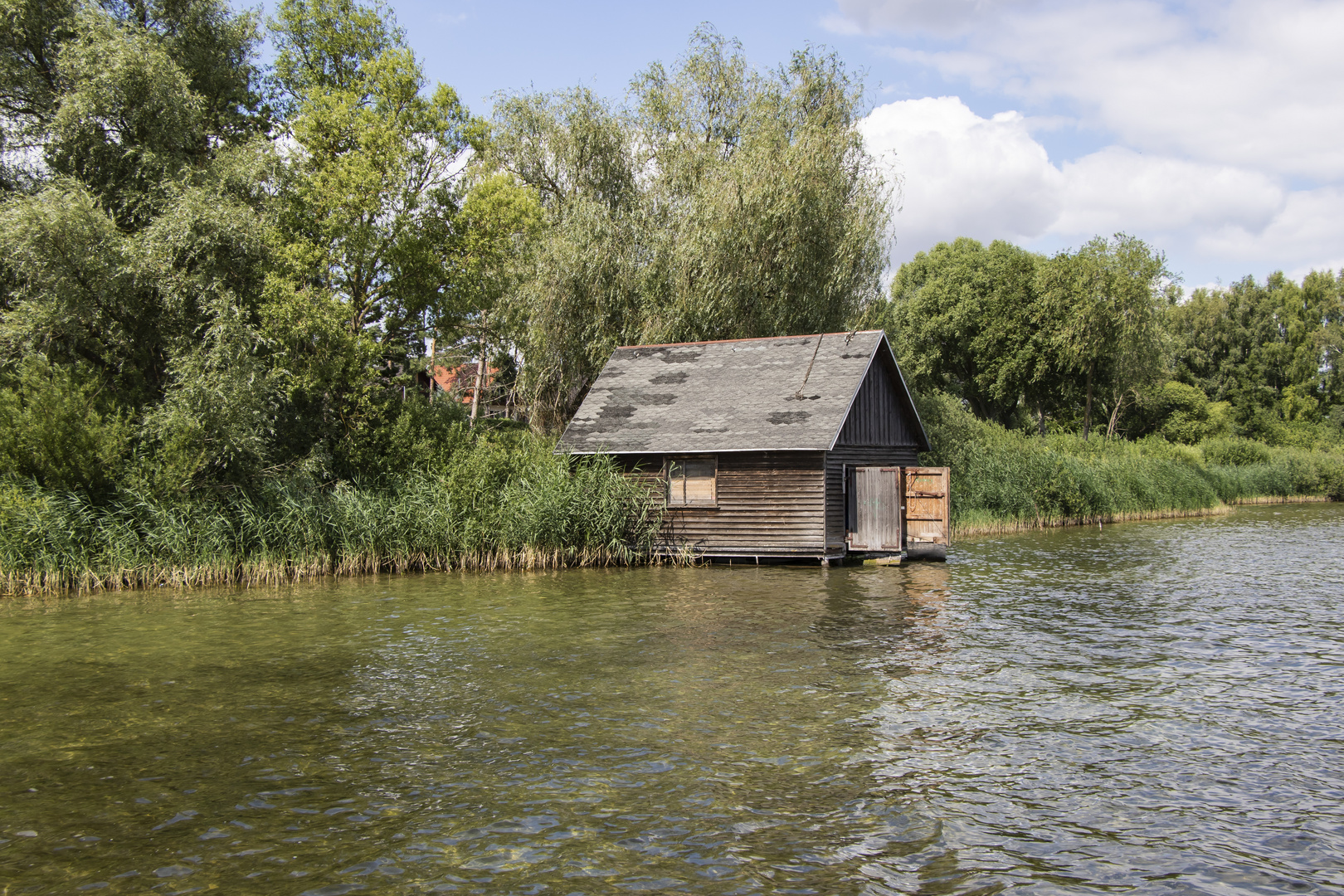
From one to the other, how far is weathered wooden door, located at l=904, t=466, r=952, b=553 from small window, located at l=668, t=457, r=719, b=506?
16.4 feet

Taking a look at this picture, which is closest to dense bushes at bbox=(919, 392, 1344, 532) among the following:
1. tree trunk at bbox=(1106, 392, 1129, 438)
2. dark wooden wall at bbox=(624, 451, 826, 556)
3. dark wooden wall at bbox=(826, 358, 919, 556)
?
tree trunk at bbox=(1106, 392, 1129, 438)

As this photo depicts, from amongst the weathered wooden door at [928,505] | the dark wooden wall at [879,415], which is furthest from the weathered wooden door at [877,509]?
the dark wooden wall at [879,415]

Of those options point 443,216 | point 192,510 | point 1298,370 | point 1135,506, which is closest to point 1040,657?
point 192,510

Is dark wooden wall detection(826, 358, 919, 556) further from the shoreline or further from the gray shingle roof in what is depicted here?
the shoreline

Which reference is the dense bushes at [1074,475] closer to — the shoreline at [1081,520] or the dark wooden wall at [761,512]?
the shoreline at [1081,520]

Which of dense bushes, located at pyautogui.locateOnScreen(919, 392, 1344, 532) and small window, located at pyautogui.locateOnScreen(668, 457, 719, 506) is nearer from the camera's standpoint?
small window, located at pyautogui.locateOnScreen(668, 457, 719, 506)

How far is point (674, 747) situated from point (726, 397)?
17.7 m

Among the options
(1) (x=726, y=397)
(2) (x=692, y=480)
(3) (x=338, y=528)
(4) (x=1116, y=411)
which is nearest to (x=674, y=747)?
(3) (x=338, y=528)

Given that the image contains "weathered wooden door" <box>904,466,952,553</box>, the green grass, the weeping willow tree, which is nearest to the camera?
the green grass

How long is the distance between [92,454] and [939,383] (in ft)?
178

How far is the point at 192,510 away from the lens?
2156cm

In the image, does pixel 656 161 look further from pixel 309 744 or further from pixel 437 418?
pixel 309 744

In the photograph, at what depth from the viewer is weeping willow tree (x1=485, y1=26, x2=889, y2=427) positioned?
32469 millimetres

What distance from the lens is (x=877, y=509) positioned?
80.8 ft
